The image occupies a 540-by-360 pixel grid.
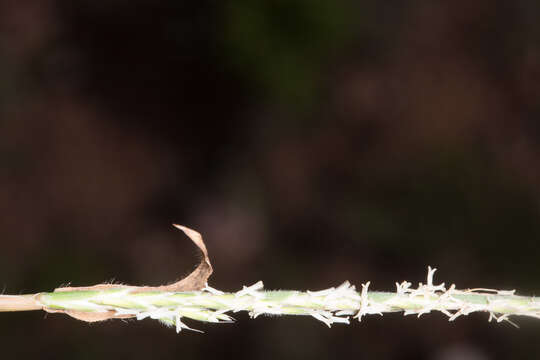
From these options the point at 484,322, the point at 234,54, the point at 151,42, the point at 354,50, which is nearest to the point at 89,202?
the point at 151,42

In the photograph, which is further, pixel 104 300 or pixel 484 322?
pixel 484 322

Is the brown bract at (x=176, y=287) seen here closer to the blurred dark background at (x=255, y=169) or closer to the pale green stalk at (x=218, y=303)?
the pale green stalk at (x=218, y=303)

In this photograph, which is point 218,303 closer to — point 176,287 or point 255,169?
point 176,287

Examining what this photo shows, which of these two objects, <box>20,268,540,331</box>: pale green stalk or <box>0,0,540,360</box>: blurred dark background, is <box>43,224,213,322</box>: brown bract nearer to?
<box>20,268,540,331</box>: pale green stalk

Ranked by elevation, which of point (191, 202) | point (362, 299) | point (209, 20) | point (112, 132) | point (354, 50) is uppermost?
point (354, 50)

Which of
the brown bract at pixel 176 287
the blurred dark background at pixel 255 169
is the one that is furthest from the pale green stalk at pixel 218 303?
the blurred dark background at pixel 255 169

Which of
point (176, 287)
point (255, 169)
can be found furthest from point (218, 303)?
point (255, 169)

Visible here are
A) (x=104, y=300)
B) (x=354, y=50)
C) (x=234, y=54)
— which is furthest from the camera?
(x=354, y=50)

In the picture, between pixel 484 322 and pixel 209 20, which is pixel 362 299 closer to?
pixel 209 20

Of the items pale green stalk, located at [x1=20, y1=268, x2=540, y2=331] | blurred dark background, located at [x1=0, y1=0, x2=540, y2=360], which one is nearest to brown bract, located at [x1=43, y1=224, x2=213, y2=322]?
pale green stalk, located at [x1=20, y1=268, x2=540, y2=331]
